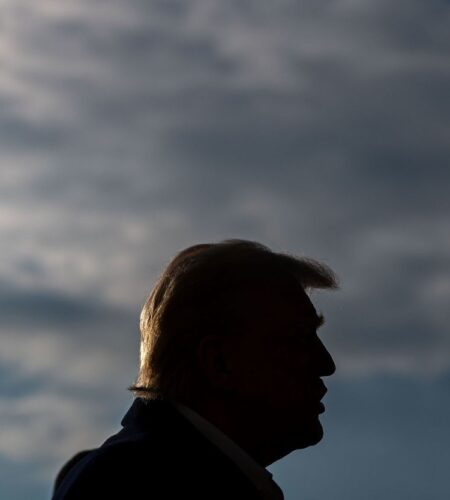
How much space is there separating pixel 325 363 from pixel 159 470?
0.93m

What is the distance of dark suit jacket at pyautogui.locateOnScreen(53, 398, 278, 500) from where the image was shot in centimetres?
411

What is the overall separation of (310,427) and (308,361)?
289 millimetres

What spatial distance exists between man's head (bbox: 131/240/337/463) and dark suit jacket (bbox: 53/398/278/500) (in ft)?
0.65

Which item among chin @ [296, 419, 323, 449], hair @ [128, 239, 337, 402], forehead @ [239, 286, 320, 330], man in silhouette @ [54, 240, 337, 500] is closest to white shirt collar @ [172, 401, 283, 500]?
man in silhouette @ [54, 240, 337, 500]

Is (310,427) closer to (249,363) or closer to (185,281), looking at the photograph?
(249,363)

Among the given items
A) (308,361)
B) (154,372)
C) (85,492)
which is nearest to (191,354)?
(154,372)

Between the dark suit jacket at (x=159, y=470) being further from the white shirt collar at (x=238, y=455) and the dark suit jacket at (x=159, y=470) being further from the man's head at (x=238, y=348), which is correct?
the man's head at (x=238, y=348)

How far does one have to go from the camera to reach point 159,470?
165 inches

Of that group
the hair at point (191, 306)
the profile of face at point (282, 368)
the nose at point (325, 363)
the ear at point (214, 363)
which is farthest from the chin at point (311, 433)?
the hair at point (191, 306)

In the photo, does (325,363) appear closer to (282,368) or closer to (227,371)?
(282,368)

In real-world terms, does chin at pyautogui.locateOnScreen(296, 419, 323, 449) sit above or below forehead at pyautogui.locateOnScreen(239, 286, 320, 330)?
below

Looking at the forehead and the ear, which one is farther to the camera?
the forehead

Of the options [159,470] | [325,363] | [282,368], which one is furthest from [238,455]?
[325,363]

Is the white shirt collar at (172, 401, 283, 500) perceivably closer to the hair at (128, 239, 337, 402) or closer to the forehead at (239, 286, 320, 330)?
the hair at (128, 239, 337, 402)
